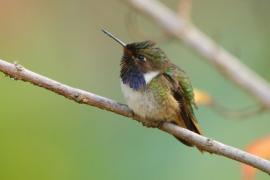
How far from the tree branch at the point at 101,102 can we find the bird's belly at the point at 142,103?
91 millimetres

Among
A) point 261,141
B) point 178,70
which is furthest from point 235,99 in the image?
point 178,70

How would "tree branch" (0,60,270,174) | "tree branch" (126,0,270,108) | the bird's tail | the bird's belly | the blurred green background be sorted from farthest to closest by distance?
the blurred green background < "tree branch" (126,0,270,108) < the bird's tail < the bird's belly < "tree branch" (0,60,270,174)

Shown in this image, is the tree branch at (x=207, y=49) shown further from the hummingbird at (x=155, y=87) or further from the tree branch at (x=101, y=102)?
the tree branch at (x=101, y=102)

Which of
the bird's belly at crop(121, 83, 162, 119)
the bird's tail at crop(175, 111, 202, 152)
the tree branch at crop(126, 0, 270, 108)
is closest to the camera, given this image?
the bird's belly at crop(121, 83, 162, 119)

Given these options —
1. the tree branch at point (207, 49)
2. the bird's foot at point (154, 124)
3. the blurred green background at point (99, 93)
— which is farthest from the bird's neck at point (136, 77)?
the blurred green background at point (99, 93)

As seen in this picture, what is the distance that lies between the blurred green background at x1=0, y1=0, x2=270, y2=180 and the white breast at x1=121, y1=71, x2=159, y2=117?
6.88 ft

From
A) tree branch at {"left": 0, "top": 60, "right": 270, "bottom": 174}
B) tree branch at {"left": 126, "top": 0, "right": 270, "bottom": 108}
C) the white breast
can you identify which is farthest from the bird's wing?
tree branch at {"left": 126, "top": 0, "right": 270, "bottom": 108}

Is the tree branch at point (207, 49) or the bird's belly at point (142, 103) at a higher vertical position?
the tree branch at point (207, 49)

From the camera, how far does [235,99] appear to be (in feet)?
19.6

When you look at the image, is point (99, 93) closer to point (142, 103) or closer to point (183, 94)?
point (183, 94)

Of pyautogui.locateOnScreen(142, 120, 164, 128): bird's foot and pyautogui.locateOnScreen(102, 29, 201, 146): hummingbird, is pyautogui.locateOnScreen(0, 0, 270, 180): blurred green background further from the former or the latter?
pyautogui.locateOnScreen(142, 120, 164, 128): bird's foot

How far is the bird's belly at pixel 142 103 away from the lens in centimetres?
285

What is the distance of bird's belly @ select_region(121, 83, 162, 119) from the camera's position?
2.85 meters

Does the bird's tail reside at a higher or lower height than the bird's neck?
lower
